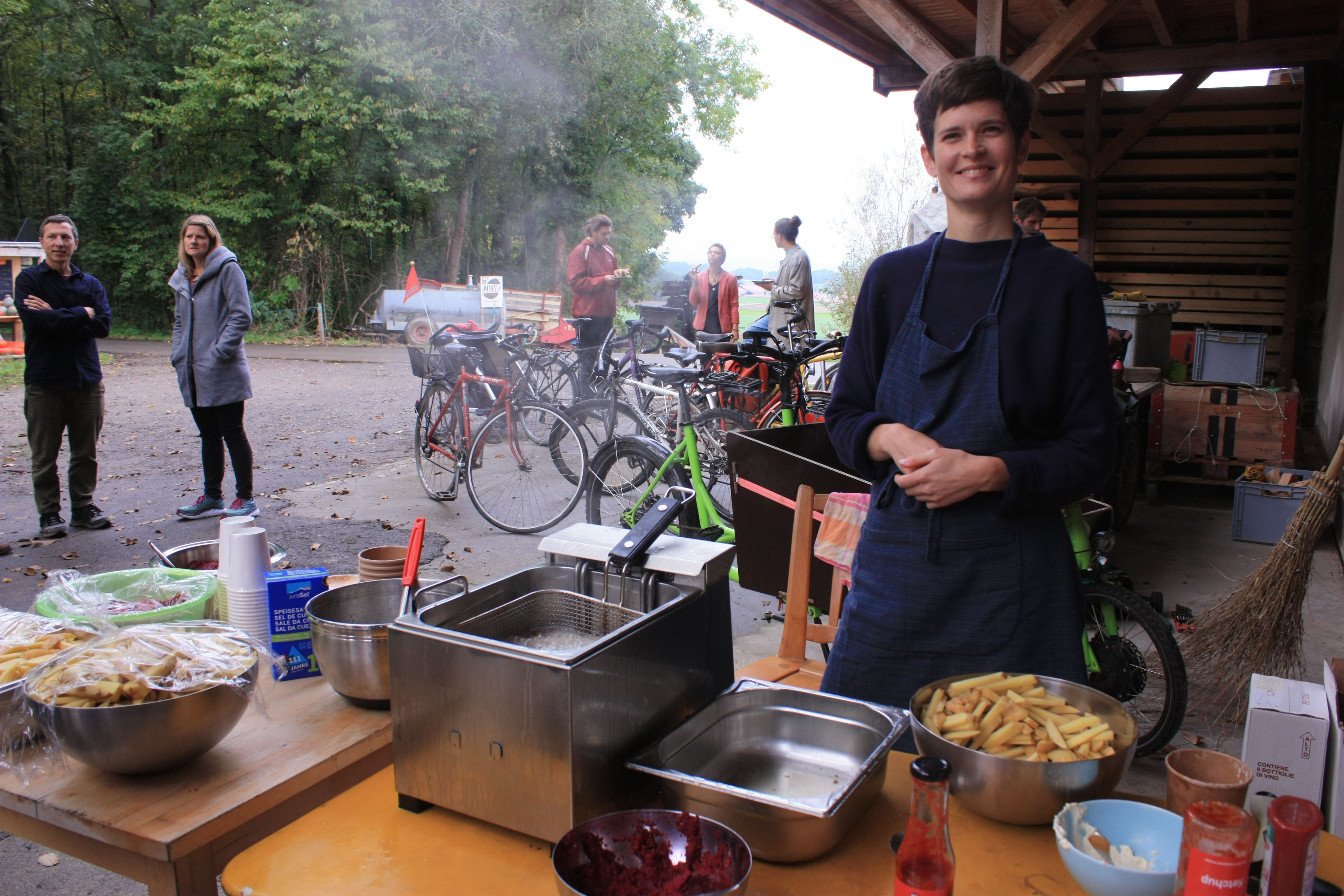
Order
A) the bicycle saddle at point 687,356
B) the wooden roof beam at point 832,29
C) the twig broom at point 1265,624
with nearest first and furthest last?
the twig broom at point 1265,624
the bicycle saddle at point 687,356
the wooden roof beam at point 832,29

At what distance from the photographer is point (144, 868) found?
4.58ft

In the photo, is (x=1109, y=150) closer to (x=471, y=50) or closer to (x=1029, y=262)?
(x=1029, y=262)

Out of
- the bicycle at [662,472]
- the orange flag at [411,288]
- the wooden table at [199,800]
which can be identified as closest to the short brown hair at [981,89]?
the wooden table at [199,800]

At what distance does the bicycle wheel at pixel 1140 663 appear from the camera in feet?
10.4

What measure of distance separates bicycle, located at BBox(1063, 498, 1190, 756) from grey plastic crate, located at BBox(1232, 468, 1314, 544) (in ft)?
10.0

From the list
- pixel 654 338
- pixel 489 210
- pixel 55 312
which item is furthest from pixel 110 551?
pixel 489 210

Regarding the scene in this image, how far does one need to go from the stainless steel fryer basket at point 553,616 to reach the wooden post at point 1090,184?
10125mm

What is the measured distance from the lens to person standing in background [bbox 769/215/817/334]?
872 centimetres

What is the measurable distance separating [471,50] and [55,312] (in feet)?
60.6

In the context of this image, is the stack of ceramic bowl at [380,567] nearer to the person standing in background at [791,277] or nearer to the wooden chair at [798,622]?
the wooden chair at [798,622]

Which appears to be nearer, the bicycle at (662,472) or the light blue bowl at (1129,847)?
the light blue bowl at (1129,847)

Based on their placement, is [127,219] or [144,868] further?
[127,219]

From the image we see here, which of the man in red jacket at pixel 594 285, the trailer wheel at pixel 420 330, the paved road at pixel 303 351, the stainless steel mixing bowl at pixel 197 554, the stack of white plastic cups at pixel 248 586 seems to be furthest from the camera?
the trailer wheel at pixel 420 330

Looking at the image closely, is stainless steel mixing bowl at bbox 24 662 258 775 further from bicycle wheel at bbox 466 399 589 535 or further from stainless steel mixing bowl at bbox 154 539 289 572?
bicycle wheel at bbox 466 399 589 535
